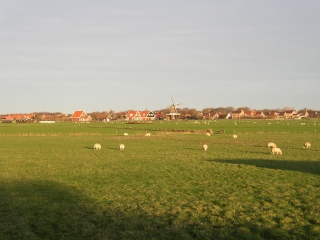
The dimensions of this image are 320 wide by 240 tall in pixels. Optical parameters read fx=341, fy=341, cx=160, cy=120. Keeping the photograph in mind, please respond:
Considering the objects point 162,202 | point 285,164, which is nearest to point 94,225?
point 162,202

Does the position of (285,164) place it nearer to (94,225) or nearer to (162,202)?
(162,202)

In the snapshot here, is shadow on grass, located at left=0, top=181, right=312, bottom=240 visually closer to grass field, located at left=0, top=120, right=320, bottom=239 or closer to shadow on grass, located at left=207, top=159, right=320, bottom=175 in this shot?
grass field, located at left=0, top=120, right=320, bottom=239

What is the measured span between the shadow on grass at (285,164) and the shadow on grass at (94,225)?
12.1 meters

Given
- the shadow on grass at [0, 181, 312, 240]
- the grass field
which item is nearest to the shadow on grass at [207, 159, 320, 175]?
the grass field

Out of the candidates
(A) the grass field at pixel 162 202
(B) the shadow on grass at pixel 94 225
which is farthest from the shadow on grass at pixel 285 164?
(B) the shadow on grass at pixel 94 225

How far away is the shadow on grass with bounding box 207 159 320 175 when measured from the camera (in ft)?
69.0

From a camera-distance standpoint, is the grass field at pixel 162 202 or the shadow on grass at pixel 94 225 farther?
the grass field at pixel 162 202

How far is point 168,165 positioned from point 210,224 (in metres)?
13.5

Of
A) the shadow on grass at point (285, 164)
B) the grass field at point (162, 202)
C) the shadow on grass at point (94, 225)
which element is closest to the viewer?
the shadow on grass at point (94, 225)

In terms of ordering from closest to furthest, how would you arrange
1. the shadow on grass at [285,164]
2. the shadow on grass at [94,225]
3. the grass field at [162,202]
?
the shadow on grass at [94,225] < the grass field at [162,202] < the shadow on grass at [285,164]

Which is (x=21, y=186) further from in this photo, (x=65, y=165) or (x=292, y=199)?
(x=292, y=199)

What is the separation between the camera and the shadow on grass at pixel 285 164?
69.0 feet

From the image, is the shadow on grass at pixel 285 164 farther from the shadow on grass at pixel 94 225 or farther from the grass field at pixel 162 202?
the shadow on grass at pixel 94 225

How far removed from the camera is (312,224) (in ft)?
33.3
